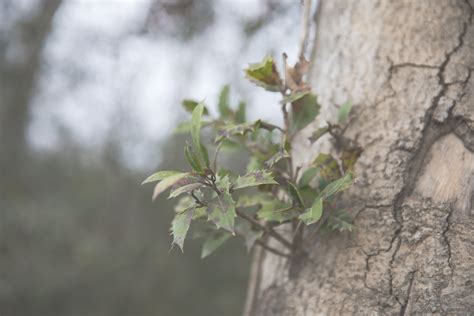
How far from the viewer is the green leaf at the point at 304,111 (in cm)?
134

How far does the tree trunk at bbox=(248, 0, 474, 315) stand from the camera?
3.90 feet

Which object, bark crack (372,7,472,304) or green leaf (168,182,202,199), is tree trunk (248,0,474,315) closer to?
bark crack (372,7,472,304)

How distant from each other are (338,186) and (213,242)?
1.42 ft

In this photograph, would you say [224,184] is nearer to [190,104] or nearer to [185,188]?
[185,188]

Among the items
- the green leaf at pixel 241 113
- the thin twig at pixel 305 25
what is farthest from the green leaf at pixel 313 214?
the thin twig at pixel 305 25

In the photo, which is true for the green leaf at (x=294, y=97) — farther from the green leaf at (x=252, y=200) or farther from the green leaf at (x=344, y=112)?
the green leaf at (x=252, y=200)

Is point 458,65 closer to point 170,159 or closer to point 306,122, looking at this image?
point 306,122

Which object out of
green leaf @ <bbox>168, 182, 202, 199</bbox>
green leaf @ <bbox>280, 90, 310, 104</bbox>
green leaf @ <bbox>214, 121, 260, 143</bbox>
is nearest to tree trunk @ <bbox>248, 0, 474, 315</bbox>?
green leaf @ <bbox>280, 90, 310, 104</bbox>

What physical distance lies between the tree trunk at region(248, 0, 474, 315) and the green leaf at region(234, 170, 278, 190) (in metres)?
0.37

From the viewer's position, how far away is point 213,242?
1.40 m

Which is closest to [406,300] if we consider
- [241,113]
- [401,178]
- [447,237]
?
[447,237]

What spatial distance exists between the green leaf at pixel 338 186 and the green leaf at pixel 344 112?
25 centimetres

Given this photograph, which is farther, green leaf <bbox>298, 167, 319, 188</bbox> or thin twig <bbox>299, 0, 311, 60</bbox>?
thin twig <bbox>299, 0, 311, 60</bbox>

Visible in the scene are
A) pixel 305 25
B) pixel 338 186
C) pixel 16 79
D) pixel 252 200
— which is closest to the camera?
pixel 338 186
